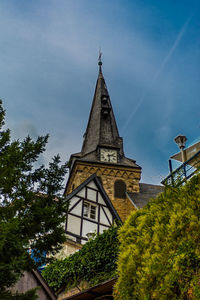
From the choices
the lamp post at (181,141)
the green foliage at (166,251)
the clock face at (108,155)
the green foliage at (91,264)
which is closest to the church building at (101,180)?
the clock face at (108,155)

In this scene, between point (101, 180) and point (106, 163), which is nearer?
point (101, 180)

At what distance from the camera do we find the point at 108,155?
105 feet

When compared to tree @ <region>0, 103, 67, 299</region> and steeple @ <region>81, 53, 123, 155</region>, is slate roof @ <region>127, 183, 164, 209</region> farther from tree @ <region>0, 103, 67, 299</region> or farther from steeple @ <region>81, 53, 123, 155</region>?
tree @ <region>0, 103, 67, 299</region>

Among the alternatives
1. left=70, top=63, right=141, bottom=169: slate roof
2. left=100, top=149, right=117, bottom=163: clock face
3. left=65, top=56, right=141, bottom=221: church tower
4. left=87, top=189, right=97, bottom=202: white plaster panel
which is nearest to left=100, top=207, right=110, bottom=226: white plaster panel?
left=87, top=189, right=97, bottom=202: white plaster panel

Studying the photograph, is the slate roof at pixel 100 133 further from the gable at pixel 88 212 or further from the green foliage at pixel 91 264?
the green foliage at pixel 91 264

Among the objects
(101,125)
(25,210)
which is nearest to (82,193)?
(25,210)

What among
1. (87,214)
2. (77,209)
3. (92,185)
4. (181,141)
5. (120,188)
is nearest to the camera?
(181,141)

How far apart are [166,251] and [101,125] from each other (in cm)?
3191

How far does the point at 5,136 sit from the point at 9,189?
128cm

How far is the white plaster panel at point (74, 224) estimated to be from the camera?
15184 millimetres

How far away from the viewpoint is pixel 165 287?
4051 mm

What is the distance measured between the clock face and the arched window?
7.38 feet

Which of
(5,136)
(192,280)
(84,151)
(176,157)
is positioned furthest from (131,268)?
(84,151)

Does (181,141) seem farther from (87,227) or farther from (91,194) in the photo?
(91,194)
